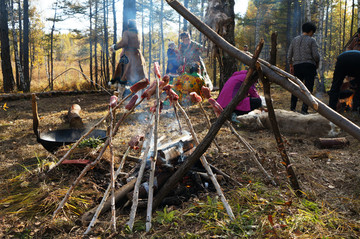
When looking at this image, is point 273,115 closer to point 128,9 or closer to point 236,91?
point 236,91

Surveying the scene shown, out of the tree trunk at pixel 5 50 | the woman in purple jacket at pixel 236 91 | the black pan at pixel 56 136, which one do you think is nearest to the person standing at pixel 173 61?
the woman in purple jacket at pixel 236 91

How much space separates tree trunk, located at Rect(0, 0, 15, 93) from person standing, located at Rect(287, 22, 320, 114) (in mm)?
11469

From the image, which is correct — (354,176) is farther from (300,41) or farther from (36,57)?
(36,57)

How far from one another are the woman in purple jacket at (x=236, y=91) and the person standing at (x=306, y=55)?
1.43 meters

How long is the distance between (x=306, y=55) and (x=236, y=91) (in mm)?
2255

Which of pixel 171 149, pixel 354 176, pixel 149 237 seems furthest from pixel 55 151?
pixel 354 176

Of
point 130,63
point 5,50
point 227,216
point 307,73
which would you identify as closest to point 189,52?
point 130,63

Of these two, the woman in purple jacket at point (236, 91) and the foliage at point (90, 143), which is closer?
the foliage at point (90, 143)

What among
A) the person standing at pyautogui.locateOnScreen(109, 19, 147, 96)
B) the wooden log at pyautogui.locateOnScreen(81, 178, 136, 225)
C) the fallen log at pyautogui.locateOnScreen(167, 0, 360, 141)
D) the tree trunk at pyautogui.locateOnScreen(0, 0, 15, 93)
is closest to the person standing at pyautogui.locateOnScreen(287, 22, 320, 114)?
the person standing at pyautogui.locateOnScreen(109, 19, 147, 96)

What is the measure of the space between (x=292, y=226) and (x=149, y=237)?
1023 mm

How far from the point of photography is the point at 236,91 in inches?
189

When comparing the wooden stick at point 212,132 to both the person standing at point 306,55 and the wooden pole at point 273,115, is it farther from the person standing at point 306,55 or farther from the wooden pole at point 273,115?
the person standing at point 306,55

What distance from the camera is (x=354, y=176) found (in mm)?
2729

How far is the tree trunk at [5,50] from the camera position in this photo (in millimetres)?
10172
